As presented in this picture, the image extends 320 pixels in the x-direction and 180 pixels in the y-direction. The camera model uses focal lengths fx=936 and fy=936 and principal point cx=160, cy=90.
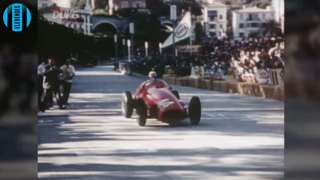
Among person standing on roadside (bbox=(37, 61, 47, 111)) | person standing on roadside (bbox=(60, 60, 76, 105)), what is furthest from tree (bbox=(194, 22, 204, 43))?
person standing on roadside (bbox=(37, 61, 47, 111))

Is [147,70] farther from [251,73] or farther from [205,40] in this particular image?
[251,73]

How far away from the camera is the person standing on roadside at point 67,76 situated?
12.7 ft

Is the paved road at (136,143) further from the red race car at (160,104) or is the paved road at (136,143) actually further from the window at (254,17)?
the window at (254,17)

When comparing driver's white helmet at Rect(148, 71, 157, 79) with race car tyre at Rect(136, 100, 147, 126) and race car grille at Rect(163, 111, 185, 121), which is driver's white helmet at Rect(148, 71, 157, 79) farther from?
race car grille at Rect(163, 111, 185, 121)

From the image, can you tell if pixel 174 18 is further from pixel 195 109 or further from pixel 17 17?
pixel 17 17

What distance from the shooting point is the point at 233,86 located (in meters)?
4.53

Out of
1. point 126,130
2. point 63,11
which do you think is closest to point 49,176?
point 126,130

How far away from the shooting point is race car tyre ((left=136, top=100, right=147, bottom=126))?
4089 millimetres

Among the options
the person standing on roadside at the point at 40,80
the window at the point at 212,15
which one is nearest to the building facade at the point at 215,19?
the window at the point at 212,15

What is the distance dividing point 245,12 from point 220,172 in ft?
2.27

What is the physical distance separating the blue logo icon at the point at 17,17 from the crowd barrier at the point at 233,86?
757 mm

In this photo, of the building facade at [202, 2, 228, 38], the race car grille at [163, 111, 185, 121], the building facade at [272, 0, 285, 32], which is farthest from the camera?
Answer: the race car grille at [163, 111, 185, 121]

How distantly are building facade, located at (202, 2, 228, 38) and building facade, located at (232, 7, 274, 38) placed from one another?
45 mm

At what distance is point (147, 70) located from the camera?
394 centimetres
